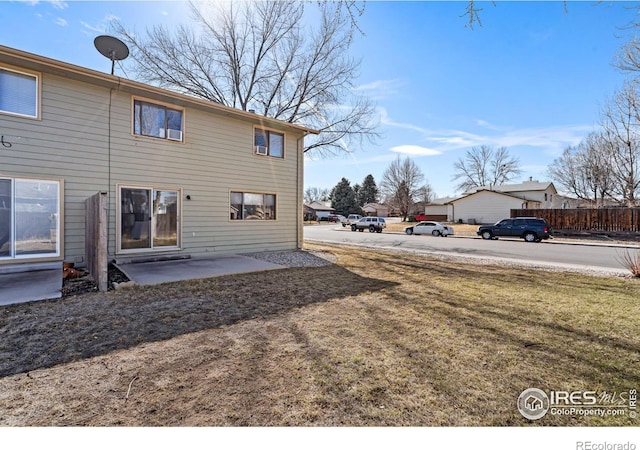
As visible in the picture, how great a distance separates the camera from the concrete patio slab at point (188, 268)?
674cm

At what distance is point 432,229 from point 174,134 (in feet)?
69.4

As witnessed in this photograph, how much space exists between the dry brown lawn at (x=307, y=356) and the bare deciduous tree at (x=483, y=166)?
53.5 meters

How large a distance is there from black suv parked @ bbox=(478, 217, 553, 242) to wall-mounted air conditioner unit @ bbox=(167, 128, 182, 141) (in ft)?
67.9

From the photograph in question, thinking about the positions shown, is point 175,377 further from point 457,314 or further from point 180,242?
point 180,242

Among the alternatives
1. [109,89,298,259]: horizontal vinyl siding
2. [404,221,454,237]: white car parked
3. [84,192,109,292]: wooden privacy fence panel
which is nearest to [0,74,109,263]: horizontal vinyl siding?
[109,89,298,259]: horizontal vinyl siding

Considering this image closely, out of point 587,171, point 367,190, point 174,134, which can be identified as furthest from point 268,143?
point 367,190

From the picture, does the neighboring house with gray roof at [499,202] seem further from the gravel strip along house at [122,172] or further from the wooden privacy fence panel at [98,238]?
the wooden privacy fence panel at [98,238]

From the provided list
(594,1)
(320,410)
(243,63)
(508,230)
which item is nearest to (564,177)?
(508,230)

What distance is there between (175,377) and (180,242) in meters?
7.30

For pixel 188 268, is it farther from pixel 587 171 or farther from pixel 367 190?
pixel 367 190

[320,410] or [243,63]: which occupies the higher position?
[243,63]

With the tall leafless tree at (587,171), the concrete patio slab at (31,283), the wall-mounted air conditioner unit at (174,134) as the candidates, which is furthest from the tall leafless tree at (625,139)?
the concrete patio slab at (31,283)

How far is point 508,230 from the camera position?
1989 cm

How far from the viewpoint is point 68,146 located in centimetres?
734
